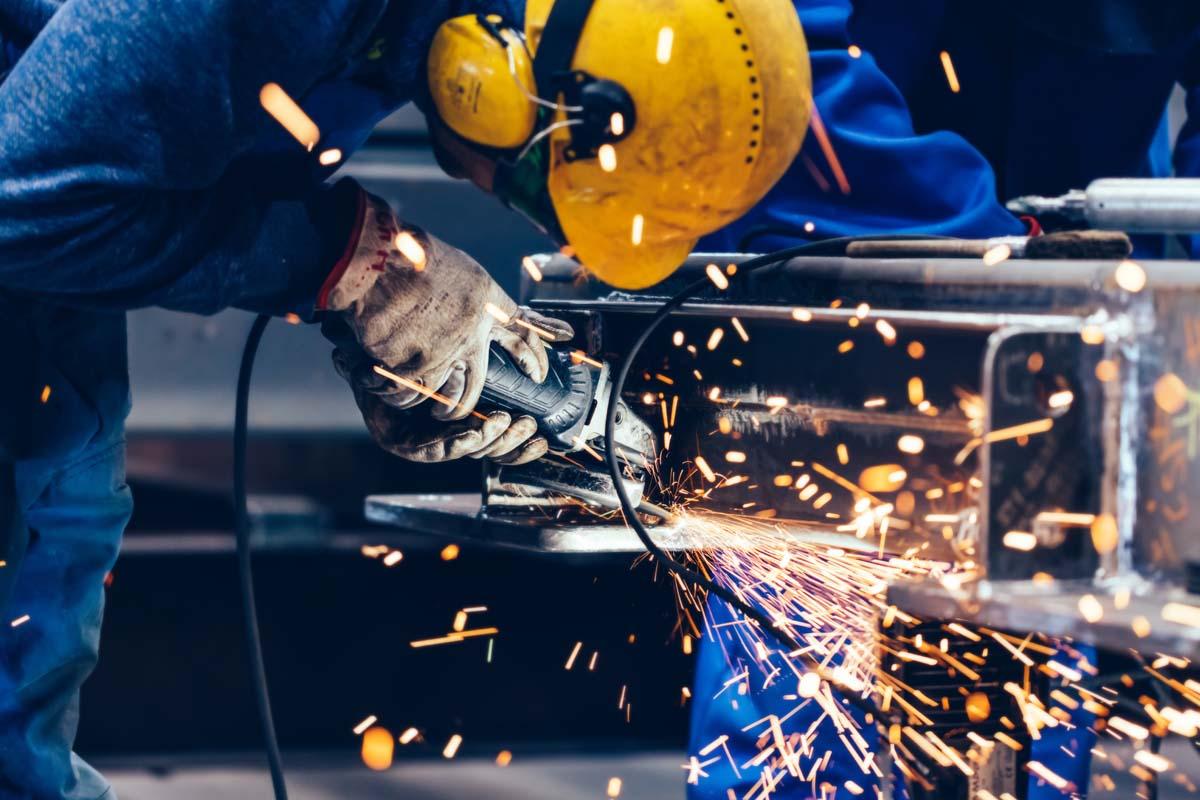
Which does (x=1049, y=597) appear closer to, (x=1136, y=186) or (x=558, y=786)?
(x=1136, y=186)

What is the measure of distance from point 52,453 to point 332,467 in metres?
1.23

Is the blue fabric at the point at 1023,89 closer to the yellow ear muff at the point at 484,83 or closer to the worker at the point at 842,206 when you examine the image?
the worker at the point at 842,206

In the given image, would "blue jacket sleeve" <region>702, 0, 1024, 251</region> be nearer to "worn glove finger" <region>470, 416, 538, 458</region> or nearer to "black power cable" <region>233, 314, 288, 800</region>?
"worn glove finger" <region>470, 416, 538, 458</region>

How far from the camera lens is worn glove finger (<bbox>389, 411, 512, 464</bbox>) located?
1.35 meters

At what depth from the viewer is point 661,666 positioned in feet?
9.28

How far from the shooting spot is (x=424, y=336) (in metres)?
1.29

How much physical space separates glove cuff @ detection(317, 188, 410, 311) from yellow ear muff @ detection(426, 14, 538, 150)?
0.17 metres

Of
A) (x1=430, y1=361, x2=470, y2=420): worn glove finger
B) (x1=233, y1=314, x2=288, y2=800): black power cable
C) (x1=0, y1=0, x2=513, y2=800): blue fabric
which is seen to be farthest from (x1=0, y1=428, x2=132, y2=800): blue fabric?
(x1=430, y1=361, x2=470, y2=420): worn glove finger

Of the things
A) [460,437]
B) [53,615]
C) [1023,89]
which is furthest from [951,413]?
[53,615]

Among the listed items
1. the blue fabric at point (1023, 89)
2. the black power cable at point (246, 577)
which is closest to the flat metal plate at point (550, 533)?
the black power cable at point (246, 577)

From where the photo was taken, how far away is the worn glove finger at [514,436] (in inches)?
53.8

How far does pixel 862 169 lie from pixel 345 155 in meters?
0.58

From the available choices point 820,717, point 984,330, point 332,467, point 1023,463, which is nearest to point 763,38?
point 984,330

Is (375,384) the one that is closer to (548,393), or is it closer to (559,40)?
(548,393)
